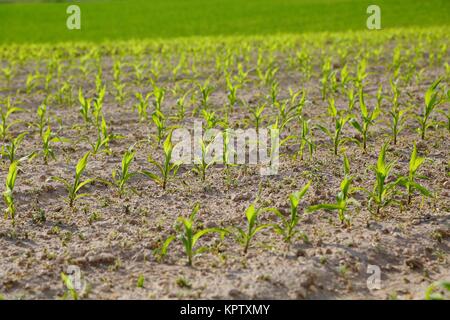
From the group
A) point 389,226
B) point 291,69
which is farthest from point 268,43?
point 389,226

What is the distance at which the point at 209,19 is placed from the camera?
26.8 meters

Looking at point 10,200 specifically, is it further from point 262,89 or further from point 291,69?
point 291,69

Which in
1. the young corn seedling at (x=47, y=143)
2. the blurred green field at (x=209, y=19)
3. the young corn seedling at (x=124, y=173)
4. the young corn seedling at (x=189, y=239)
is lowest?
the young corn seedling at (x=189, y=239)

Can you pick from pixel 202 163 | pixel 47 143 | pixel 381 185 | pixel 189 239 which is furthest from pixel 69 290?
pixel 47 143

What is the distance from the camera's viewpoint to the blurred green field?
22.0m

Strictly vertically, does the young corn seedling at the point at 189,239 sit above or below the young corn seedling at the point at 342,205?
below

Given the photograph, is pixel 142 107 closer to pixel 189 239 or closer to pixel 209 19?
pixel 189 239

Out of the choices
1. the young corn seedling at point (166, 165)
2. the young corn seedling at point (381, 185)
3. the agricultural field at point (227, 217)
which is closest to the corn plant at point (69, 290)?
the agricultural field at point (227, 217)

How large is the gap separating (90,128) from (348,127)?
2.87 meters

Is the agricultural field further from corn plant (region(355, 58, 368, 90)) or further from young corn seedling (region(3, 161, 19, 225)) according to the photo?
corn plant (region(355, 58, 368, 90))

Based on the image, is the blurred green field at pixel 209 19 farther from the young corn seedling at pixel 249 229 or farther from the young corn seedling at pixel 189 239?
the young corn seedling at pixel 189 239

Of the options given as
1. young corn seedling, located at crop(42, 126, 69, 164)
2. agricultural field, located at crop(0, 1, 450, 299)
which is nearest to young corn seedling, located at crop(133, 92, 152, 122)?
agricultural field, located at crop(0, 1, 450, 299)

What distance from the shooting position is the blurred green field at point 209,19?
22.0 metres

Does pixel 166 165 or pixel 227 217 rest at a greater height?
pixel 166 165
